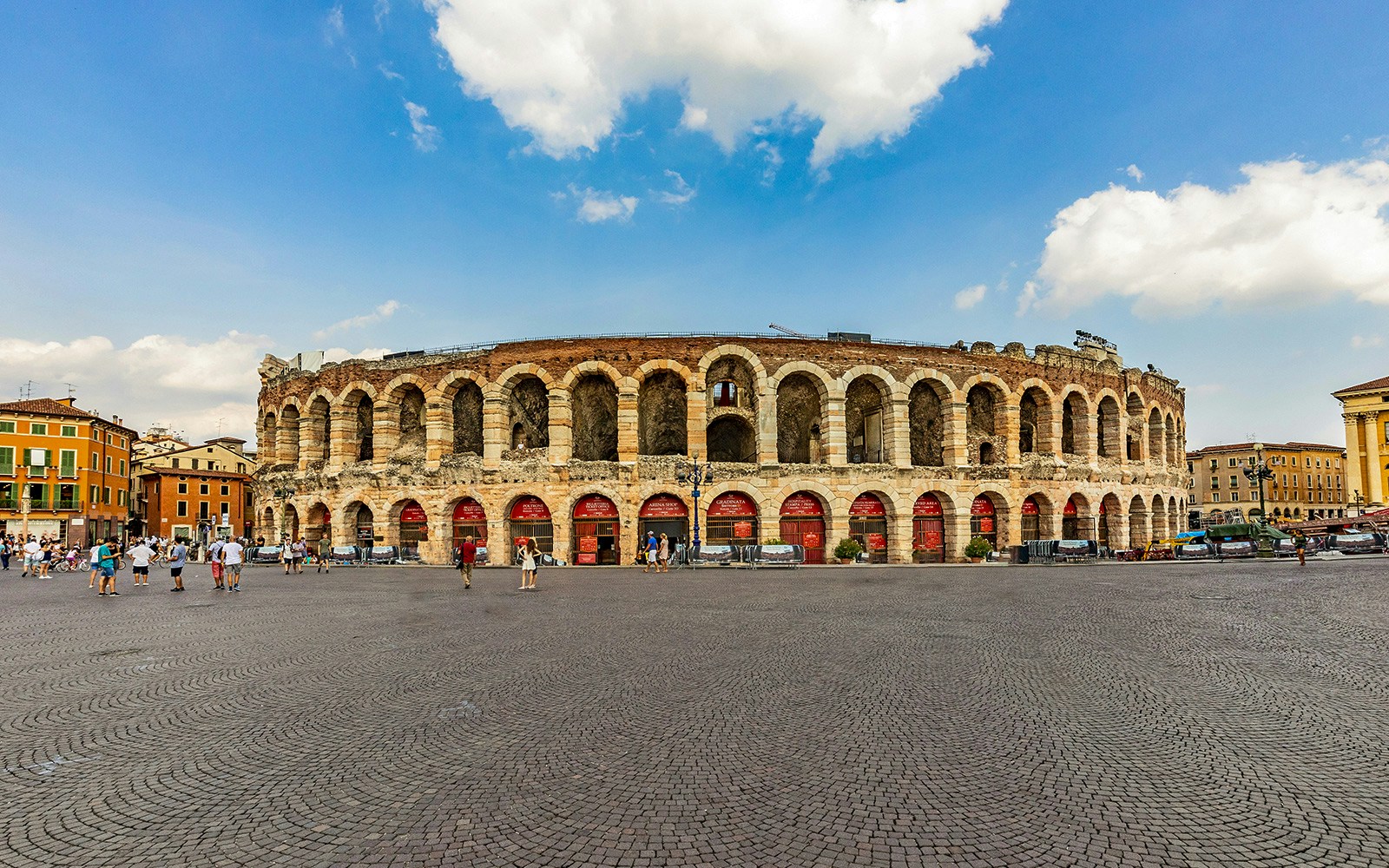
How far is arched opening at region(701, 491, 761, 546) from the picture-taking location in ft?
105

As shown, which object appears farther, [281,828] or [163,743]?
[163,743]

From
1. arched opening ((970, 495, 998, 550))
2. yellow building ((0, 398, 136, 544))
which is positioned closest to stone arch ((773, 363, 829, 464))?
arched opening ((970, 495, 998, 550))

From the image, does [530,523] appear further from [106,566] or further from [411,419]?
[106,566]

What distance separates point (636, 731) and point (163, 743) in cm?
405

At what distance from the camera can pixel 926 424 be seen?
3594 centimetres

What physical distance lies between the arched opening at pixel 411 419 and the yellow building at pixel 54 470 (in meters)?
28.9

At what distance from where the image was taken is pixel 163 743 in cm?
604

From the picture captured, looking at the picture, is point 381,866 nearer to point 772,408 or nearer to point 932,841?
point 932,841

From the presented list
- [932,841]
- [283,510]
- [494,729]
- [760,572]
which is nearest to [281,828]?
[494,729]

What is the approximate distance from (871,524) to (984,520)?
19.2 feet

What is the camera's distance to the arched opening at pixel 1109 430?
124ft

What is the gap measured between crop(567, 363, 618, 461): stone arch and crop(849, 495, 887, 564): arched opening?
11.9m

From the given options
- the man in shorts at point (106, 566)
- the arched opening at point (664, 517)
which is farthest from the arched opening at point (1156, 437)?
the man in shorts at point (106, 566)

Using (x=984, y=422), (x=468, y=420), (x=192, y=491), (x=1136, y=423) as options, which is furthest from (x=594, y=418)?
(x=192, y=491)
